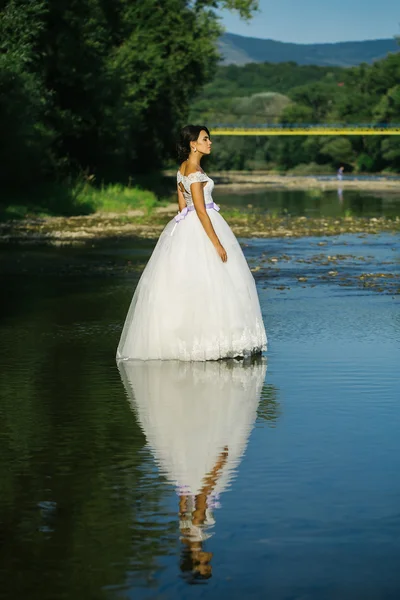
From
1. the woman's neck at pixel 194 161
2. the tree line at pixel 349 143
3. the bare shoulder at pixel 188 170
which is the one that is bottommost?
the tree line at pixel 349 143

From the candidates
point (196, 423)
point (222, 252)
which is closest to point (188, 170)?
point (222, 252)

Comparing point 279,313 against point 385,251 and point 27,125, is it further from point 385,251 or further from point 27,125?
point 27,125

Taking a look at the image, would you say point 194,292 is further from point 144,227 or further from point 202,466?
point 144,227

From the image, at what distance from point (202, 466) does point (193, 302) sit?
4540mm

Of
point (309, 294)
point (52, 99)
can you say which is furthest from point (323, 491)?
point (52, 99)

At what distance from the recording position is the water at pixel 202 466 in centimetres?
591

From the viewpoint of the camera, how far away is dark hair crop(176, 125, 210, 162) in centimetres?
1256

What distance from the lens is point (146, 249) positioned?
28.2 metres

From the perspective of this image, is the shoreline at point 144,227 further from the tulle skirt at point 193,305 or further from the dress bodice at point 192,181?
the tulle skirt at point 193,305

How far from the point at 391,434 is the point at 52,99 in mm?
Result: 40775

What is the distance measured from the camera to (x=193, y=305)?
12.4 metres

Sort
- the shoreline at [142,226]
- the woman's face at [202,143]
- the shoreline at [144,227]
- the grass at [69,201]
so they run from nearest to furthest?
1. the woman's face at [202,143]
2. the shoreline at [144,227]
3. the shoreline at [142,226]
4. the grass at [69,201]

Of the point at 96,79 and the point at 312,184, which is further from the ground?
the point at 96,79

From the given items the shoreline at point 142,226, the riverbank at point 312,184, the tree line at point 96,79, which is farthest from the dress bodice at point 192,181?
the riverbank at point 312,184
